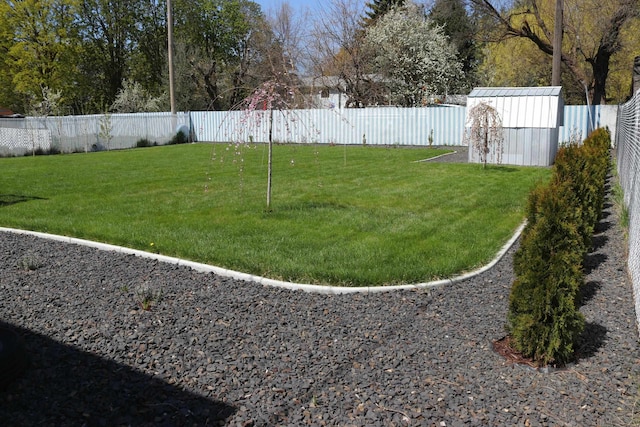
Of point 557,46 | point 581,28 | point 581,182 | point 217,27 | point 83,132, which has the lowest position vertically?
point 581,182

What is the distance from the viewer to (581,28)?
82.7ft

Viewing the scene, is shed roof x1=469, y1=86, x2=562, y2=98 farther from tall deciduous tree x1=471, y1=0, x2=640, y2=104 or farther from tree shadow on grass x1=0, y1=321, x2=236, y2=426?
tree shadow on grass x1=0, y1=321, x2=236, y2=426

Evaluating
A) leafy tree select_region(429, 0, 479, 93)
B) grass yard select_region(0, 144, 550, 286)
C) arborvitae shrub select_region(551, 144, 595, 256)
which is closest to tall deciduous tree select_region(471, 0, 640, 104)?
leafy tree select_region(429, 0, 479, 93)

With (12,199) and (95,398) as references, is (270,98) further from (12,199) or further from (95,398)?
(12,199)

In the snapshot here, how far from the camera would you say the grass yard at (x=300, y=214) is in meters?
5.52

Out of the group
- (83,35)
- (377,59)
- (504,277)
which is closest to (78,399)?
(504,277)

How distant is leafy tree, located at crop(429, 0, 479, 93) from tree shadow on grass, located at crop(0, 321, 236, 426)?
26988mm

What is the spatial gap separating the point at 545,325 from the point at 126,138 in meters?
24.6

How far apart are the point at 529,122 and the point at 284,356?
12484 millimetres

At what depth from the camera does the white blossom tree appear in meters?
28.8

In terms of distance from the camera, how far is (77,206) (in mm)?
8516

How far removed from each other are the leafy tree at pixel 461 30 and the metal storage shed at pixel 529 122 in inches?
558

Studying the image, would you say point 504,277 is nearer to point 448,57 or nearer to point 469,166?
point 469,166

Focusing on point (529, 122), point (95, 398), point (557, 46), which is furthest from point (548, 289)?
point (557, 46)
